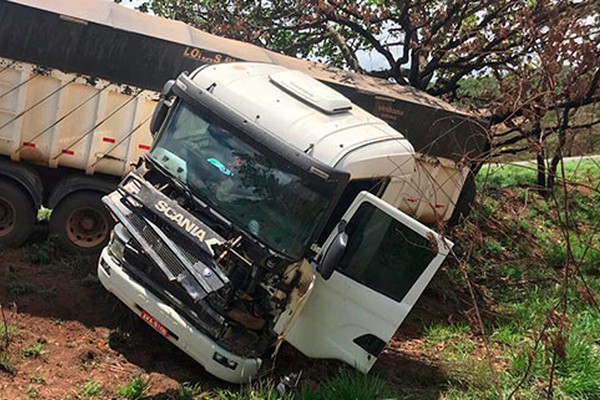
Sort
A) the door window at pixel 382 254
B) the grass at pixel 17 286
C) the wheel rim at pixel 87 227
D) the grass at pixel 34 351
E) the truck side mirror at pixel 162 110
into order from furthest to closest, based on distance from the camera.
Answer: the wheel rim at pixel 87 227 < the grass at pixel 17 286 < the truck side mirror at pixel 162 110 < the door window at pixel 382 254 < the grass at pixel 34 351

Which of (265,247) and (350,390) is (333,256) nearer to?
(265,247)

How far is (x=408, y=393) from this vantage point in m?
5.24

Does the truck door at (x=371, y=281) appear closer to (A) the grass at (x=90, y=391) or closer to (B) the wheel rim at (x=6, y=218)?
(A) the grass at (x=90, y=391)

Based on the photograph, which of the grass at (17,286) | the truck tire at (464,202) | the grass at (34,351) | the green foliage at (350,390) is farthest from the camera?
the truck tire at (464,202)

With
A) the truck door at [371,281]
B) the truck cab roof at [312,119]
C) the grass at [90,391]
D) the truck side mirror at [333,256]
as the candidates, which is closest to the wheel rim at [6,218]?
the truck cab roof at [312,119]

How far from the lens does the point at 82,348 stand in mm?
5379

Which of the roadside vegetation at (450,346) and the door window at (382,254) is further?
the door window at (382,254)

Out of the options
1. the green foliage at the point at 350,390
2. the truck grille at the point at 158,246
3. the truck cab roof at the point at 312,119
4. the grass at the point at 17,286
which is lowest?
the grass at the point at 17,286

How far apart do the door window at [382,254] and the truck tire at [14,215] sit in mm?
3886

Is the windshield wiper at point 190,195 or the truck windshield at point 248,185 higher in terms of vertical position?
the truck windshield at point 248,185

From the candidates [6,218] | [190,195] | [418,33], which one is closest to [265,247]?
[190,195]

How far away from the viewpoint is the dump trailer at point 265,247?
16.7 ft

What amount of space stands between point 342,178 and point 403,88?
4.41 m

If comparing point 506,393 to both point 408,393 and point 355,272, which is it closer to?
point 408,393
